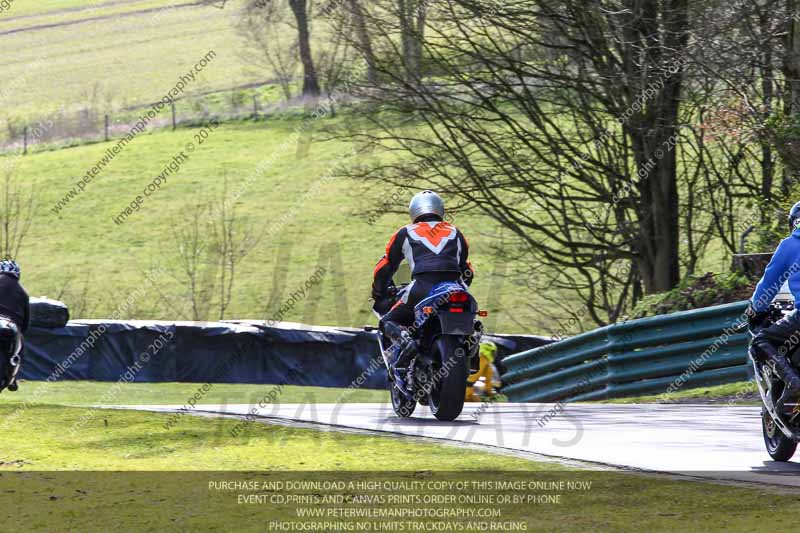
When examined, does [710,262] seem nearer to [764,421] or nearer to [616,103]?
[616,103]

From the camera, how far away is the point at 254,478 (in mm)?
8039

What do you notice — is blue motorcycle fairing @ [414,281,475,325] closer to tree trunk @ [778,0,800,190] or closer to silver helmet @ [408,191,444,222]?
silver helmet @ [408,191,444,222]

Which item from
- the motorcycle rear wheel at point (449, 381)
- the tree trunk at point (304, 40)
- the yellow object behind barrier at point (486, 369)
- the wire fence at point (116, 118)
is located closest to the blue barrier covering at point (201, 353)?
the yellow object behind barrier at point (486, 369)

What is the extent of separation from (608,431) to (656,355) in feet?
20.3

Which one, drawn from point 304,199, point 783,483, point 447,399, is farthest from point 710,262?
point 783,483

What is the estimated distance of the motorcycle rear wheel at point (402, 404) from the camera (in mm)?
12234

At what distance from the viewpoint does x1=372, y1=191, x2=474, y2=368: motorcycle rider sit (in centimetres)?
1173

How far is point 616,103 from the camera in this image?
2238 centimetres

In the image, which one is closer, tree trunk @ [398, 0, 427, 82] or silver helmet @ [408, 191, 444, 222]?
silver helmet @ [408, 191, 444, 222]

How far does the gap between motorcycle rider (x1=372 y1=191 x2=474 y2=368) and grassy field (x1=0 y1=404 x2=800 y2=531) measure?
1612 mm

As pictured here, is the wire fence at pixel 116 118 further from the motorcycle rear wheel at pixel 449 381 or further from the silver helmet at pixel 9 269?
the motorcycle rear wheel at pixel 449 381

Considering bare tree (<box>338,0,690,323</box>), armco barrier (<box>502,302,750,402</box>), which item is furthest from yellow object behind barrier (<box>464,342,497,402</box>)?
bare tree (<box>338,0,690,323</box>)

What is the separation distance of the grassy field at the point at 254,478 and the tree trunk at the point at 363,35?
13.0m

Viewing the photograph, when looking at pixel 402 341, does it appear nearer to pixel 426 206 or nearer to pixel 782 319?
pixel 426 206
